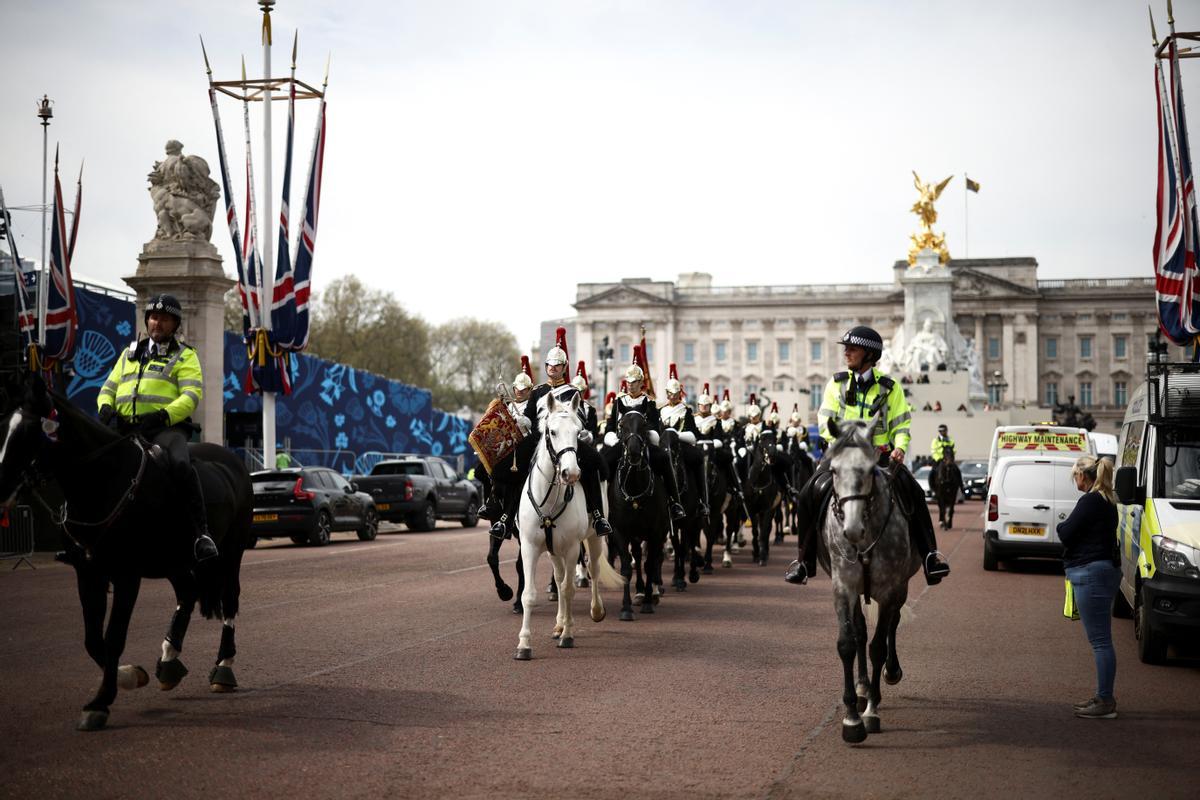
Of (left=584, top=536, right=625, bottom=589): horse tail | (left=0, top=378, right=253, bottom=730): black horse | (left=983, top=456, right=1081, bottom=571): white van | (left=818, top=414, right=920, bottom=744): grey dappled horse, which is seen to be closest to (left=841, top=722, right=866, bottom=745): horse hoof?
(left=818, top=414, right=920, bottom=744): grey dappled horse

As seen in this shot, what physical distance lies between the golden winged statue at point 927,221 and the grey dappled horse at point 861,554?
→ 81.4m

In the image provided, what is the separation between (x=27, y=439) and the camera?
7.43 m

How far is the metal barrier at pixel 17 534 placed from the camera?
21953 mm

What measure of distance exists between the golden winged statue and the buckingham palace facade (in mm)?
41224

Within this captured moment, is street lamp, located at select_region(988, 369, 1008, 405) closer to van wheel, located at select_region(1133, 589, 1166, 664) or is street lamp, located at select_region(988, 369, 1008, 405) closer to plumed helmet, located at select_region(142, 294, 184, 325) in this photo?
van wheel, located at select_region(1133, 589, 1166, 664)

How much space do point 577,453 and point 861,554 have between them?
402 cm

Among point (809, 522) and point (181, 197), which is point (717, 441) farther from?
point (181, 197)

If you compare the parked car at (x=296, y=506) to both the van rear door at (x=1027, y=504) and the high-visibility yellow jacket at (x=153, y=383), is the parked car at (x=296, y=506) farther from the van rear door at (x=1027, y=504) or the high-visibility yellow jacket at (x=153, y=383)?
the high-visibility yellow jacket at (x=153, y=383)

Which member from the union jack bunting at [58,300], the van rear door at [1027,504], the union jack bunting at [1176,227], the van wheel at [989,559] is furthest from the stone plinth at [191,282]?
the union jack bunting at [1176,227]

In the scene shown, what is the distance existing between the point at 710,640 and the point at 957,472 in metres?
20.9

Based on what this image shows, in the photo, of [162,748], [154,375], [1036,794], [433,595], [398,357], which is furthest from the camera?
[398,357]

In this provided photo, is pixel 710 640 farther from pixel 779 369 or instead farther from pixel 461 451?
pixel 779 369

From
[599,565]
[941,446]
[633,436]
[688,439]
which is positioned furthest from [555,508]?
[941,446]

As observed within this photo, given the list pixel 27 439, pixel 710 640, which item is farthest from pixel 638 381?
pixel 27 439
